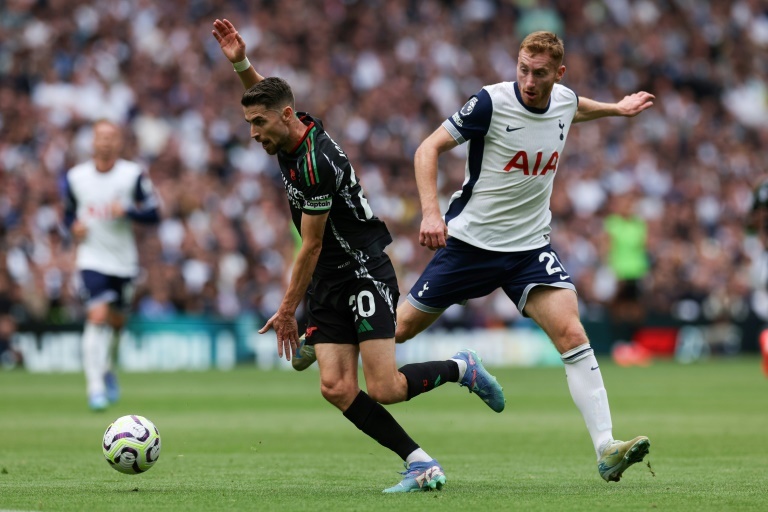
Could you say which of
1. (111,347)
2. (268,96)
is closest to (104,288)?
(111,347)

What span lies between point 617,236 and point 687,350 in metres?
3.13

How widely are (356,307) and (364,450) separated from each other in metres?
2.87

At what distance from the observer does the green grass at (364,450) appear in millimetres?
6664

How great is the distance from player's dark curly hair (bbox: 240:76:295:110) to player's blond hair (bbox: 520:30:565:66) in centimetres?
142

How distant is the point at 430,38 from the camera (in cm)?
2806

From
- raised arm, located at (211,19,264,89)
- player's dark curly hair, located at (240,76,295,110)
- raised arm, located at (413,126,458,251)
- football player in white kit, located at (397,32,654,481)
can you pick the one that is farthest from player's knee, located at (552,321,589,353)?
raised arm, located at (211,19,264,89)

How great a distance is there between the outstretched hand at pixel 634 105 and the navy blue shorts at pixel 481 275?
1001mm

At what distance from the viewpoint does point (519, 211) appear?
25.6ft

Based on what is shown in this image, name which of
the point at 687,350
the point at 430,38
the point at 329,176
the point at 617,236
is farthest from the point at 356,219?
the point at 430,38

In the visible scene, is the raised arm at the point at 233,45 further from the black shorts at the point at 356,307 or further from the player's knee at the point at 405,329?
the player's knee at the point at 405,329

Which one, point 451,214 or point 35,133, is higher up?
point 35,133

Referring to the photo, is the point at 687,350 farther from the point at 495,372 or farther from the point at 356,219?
→ the point at 356,219

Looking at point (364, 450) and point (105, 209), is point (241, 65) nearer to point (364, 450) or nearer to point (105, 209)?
point (364, 450)

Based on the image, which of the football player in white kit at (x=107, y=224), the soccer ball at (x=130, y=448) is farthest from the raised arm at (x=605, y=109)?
the football player in white kit at (x=107, y=224)
